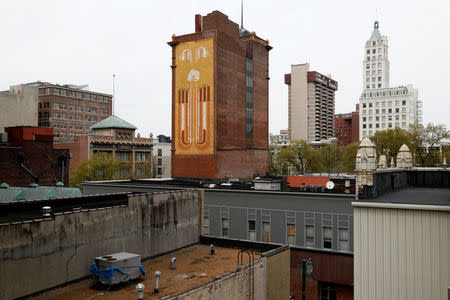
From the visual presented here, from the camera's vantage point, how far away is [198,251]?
84.1 feet

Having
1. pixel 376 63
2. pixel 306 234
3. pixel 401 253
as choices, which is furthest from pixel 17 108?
pixel 376 63

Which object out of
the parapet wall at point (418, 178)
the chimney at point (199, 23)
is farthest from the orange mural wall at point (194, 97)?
the parapet wall at point (418, 178)

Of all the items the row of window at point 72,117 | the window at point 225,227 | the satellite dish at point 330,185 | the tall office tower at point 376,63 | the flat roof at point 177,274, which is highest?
the tall office tower at point 376,63

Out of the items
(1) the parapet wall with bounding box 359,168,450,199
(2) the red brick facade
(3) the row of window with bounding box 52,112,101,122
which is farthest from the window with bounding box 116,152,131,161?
(1) the parapet wall with bounding box 359,168,450,199

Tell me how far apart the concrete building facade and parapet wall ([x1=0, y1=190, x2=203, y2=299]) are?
3879cm

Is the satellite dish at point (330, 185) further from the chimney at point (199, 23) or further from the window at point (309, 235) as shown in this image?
the chimney at point (199, 23)

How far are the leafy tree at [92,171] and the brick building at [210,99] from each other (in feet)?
60.3

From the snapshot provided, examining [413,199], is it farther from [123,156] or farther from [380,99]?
[380,99]

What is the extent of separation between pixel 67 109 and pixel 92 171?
60.4 metres

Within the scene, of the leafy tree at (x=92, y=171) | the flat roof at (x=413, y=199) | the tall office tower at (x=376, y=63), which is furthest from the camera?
the tall office tower at (x=376, y=63)

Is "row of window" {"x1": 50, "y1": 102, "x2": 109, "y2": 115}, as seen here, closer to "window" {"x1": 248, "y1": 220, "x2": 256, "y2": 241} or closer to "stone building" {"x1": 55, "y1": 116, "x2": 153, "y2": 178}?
"stone building" {"x1": 55, "y1": 116, "x2": 153, "y2": 178}

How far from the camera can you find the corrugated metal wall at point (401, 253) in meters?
12.3

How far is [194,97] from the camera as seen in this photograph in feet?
192

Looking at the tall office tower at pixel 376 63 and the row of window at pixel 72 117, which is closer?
the row of window at pixel 72 117
